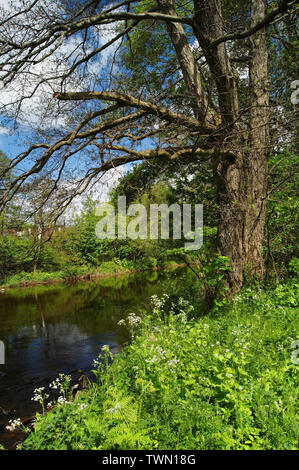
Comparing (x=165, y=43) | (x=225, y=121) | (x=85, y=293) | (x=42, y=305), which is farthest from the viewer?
(x=85, y=293)

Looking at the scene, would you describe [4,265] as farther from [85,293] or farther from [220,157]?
[85,293]

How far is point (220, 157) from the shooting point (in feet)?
18.7

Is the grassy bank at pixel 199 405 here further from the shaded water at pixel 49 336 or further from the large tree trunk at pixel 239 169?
the shaded water at pixel 49 336

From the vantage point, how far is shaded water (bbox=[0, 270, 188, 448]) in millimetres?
6383

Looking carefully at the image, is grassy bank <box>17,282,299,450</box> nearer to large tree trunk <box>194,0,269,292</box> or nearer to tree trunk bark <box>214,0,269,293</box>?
tree trunk bark <box>214,0,269,293</box>

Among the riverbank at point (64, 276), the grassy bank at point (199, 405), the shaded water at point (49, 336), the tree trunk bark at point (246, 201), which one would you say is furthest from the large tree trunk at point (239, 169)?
the riverbank at point (64, 276)

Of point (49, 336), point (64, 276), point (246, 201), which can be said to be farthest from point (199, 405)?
point (64, 276)

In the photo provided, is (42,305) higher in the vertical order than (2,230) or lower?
lower

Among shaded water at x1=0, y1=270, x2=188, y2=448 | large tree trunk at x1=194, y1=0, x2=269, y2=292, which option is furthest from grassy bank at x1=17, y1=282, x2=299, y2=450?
shaded water at x1=0, y1=270, x2=188, y2=448

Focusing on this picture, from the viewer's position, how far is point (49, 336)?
33.2ft

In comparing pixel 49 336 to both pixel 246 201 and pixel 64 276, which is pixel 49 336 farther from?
pixel 64 276

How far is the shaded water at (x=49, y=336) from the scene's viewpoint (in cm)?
638
